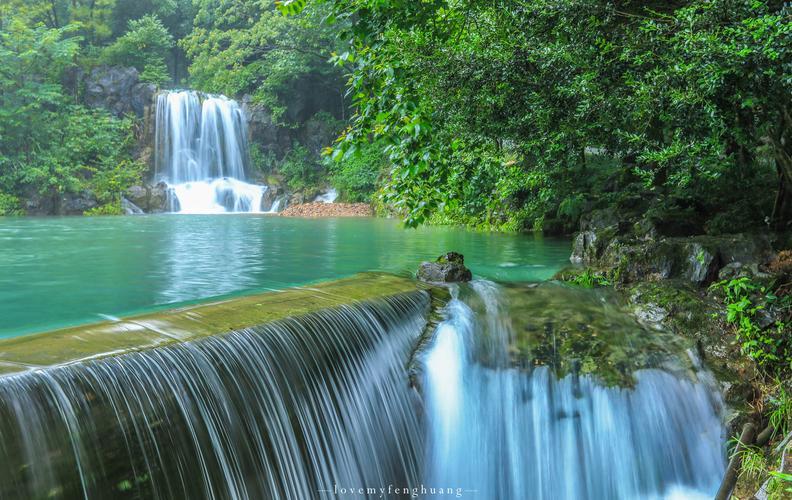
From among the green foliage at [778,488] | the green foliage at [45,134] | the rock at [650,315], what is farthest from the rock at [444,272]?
the green foliage at [45,134]

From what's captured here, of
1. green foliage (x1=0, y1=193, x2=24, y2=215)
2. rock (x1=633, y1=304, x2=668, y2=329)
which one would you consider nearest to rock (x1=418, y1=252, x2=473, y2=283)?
rock (x1=633, y1=304, x2=668, y2=329)

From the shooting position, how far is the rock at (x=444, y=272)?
23.3ft

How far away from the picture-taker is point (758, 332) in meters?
4.35

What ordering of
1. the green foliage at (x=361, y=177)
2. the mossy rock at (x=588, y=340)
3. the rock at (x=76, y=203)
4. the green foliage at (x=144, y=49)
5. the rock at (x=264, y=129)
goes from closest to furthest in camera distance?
the mossy rock at (x=588, y=340) → the rock at (x=76, y=203) → the green foliage at (x=361, y=177) → the green foliage at (x=144, y=49) → the rock at (x=264, y=129)

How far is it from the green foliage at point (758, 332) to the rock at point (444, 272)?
3.30 metres

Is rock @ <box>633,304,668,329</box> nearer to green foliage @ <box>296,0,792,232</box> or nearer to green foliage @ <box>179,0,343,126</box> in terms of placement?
green foliage @ <box>296,0,792,232</box>

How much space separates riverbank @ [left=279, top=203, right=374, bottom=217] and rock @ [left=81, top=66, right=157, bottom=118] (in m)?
11.2

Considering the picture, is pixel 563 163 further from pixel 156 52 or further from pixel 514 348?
pixel 156 52

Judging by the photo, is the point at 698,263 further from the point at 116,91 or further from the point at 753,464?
the point at 116,91

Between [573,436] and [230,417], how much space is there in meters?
2.73

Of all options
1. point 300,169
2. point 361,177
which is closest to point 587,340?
point 361,177

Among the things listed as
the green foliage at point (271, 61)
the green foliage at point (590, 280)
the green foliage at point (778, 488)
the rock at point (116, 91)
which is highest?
the green foliage at point (271, 61)

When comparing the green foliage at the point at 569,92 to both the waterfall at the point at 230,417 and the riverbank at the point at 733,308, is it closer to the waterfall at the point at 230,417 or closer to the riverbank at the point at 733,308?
the riverbank at the point at 733,308

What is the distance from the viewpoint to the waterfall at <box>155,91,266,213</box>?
2953cm
